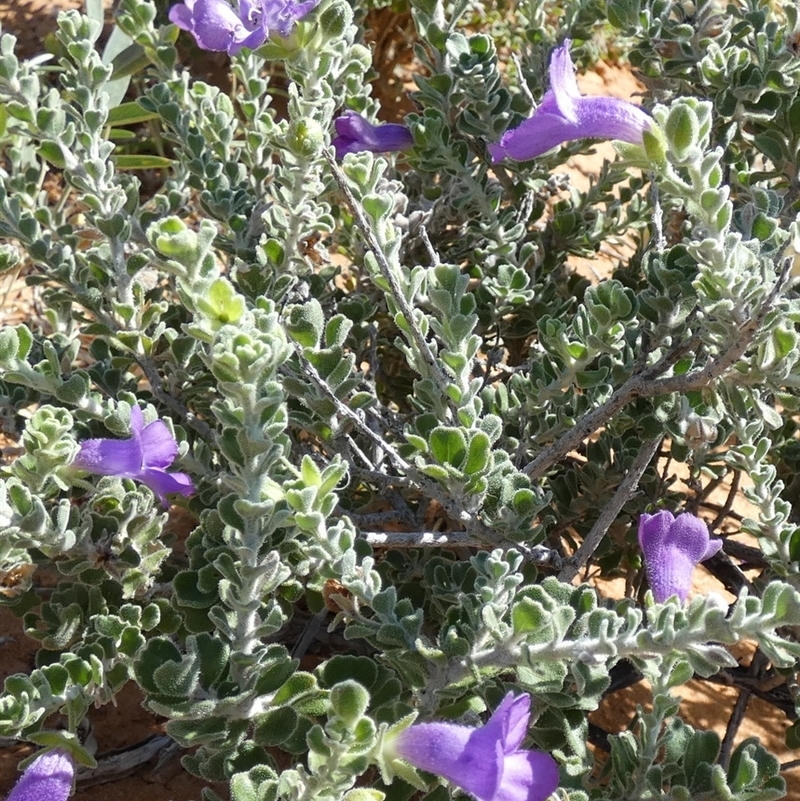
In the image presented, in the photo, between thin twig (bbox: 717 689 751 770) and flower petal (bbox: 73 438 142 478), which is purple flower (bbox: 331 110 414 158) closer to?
flower petal (bbox: 73 438 142 478)

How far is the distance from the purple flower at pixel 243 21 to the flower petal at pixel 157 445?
0.59 m

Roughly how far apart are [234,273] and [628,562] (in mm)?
996

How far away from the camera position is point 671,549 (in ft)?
4.33

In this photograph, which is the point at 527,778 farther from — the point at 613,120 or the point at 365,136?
the point at 365,136

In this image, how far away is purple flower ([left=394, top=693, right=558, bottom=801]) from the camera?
1037mm

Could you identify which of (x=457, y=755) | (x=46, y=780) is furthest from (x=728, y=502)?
(x=46, y=780)

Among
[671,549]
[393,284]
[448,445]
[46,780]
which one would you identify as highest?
[393,284]

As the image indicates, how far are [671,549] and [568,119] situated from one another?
1.95ft

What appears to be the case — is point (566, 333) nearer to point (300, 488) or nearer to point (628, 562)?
point (300, 488)

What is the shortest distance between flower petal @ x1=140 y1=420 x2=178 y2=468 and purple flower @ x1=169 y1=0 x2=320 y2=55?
0.59 metres

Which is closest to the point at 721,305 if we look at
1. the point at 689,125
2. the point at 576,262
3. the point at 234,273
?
the point at 689,125

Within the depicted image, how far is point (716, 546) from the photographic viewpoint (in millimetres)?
1388

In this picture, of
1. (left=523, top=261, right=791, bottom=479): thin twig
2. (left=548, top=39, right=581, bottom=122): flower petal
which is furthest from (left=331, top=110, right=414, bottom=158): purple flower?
(left=523, top=261, right=791, bottom=479): thin twig

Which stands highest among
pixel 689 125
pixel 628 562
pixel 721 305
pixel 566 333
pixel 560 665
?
pixel 689 125
